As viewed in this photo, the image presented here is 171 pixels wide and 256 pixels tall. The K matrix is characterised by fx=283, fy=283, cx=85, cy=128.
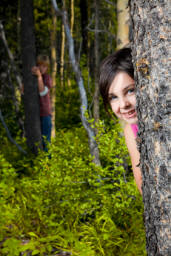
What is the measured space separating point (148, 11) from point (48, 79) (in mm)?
4248

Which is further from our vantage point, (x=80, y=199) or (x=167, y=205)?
(x=80, y=199)

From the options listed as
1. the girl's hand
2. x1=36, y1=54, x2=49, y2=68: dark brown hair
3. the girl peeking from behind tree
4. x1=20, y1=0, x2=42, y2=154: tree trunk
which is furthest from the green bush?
x1=36, y1=54, x2=49, y2=68: dark brown hair

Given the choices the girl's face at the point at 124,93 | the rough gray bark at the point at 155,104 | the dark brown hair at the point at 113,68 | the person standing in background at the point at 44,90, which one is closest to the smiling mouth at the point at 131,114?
the girl's face at the point at 124,93

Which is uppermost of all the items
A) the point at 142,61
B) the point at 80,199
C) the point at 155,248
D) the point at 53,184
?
the point at 142,61

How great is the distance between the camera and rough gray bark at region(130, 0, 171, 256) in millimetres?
1163

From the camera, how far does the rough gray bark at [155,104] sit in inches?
45.8

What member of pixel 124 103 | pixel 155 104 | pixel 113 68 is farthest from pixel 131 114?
pixel 155 104

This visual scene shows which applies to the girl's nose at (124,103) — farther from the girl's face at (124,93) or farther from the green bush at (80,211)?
the green bush at (80,211)

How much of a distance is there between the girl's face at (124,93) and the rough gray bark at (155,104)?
0.52 metres

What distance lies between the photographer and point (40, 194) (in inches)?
122

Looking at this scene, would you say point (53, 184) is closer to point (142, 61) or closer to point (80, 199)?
point (80, 199)

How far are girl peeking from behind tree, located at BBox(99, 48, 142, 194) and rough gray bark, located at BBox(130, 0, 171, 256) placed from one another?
1.72 ft

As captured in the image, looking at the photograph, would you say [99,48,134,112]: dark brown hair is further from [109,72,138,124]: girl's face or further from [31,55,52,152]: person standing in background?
[31,55,52,152]: person standing in background

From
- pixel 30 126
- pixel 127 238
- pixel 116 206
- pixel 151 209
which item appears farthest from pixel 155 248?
pixel 30 126
